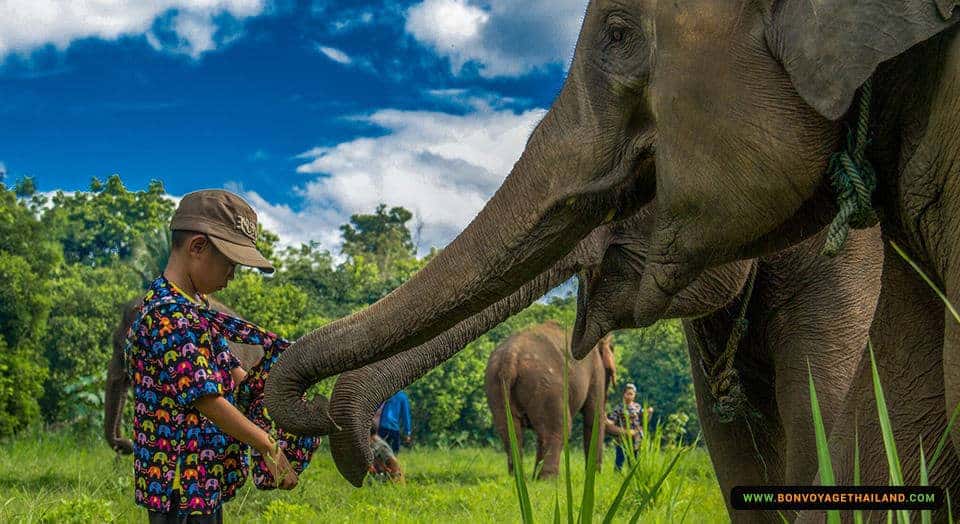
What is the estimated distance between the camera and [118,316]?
25.2 m

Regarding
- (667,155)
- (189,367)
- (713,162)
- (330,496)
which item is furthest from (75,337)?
(713,162)

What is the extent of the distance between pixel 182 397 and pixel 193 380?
0.20 ft

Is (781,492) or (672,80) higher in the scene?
(672,80)

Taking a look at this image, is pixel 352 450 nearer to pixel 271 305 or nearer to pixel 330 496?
pixel 330 496

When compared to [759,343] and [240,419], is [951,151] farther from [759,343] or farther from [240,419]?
[240,419]

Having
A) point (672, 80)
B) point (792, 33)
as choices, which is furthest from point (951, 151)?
point (672, 80)

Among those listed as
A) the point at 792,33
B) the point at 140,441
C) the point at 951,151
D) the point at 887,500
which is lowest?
the point at 887,500

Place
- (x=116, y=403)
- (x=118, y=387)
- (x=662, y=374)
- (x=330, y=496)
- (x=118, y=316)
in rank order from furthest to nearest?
(x=662, y=374), (x=118, y=316), (x=118, y=387), (x=116, y=403), (x=330, y=496)

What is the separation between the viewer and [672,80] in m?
2.23

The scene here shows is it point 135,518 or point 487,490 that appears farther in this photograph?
point 487,490

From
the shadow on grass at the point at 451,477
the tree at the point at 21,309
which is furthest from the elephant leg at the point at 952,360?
the tree at the point at 21,309

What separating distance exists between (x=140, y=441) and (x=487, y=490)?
240 inches

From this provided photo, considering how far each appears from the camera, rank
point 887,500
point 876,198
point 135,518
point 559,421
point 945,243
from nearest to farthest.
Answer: point 887,500 → point 945,243 → point 876,198 → point 135,518 → point 559,421

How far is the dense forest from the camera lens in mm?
18484
